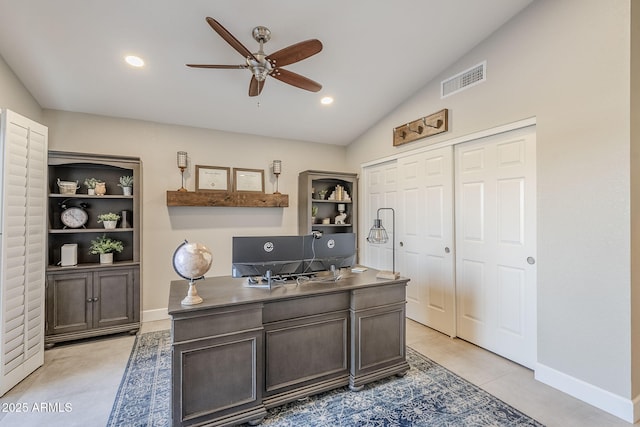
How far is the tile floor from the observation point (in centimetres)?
204

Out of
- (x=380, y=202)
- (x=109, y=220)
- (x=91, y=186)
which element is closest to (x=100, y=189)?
(x=91, y=186)

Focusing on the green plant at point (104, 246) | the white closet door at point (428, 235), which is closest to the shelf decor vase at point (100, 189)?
the green plant at point (104, 246)

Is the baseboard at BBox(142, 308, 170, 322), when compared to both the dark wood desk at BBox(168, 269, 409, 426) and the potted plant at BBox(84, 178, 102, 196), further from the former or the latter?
the dark wood desk at BBox(168, 269, 409, 426)

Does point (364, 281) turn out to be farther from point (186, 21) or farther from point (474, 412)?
point (186, 21)

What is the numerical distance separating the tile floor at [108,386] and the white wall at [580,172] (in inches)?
10.6

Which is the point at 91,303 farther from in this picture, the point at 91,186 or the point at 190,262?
the point at 190,262

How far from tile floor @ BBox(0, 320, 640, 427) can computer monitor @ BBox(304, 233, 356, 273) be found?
1365 mm

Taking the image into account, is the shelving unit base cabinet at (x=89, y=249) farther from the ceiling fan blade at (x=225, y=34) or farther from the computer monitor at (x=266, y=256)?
the ceiling fan blade at (x=225, y=34)

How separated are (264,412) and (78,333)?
99.0 inches

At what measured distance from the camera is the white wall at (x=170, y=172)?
11.8 ft

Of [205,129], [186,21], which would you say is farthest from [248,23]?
[205,129]

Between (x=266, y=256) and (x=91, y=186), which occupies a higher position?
(x=91, y=186)

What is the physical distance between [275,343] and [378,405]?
2.90 ft

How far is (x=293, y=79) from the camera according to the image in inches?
97.7
